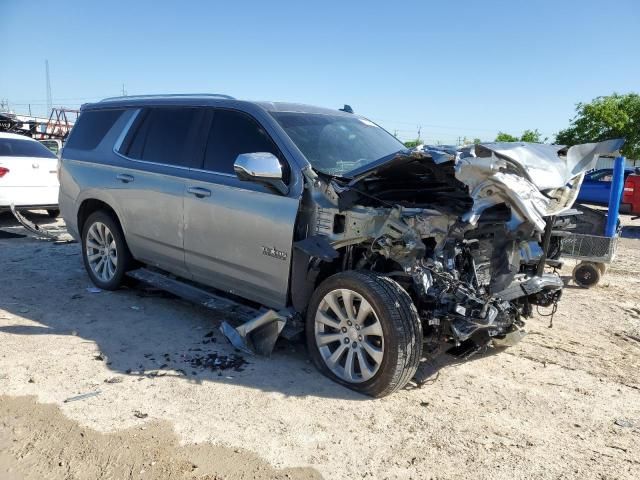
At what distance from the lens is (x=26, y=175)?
8.97 metres

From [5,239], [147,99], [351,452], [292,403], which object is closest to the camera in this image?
[351,452]

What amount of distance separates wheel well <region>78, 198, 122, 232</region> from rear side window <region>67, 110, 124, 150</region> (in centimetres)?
60

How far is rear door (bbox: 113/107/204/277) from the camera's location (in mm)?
4809

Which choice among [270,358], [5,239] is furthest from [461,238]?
[5,239]

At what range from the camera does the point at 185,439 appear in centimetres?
307

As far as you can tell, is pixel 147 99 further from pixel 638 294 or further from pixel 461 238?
pixel 638 294

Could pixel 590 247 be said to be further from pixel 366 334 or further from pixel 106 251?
pixel 106 251

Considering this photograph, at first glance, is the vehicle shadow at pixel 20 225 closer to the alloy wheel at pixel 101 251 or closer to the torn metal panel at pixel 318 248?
the alloy wheel at pixel 101 251

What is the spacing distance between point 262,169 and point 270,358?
148 cm

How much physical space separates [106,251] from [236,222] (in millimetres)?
2230

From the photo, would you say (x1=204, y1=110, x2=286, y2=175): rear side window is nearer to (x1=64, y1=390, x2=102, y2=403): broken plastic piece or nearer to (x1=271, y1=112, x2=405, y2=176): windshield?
(x1=271, y1=112, x2=405, y2=176): windshield

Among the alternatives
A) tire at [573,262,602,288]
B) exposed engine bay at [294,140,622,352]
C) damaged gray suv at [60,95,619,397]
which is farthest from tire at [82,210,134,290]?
tire at [573,262,602,288]

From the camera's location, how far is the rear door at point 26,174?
28.8 ft

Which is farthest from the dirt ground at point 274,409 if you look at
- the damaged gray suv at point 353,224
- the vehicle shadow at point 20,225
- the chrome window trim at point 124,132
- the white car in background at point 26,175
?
the white car in background at point 26,175
